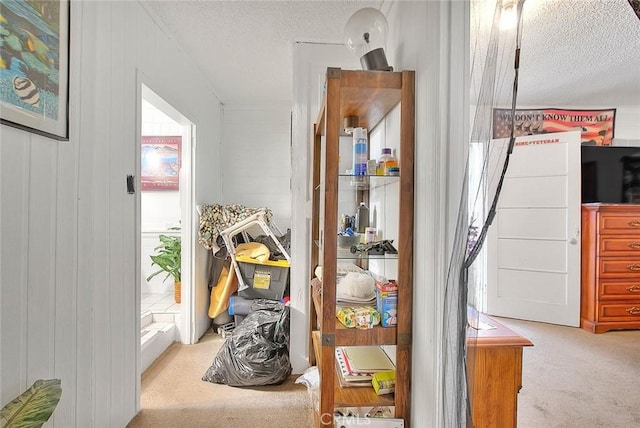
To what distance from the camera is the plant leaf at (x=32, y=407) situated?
93cm

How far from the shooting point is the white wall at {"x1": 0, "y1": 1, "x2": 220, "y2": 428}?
1121 mm

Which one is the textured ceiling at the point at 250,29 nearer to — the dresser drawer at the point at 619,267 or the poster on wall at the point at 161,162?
the poster on wall at the point at 161,162

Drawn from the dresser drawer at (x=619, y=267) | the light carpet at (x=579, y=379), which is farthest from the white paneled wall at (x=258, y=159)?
the dresser drawer at (x=619, y=267)

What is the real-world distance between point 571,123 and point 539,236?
130cm

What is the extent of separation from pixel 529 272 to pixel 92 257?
366 centimetres

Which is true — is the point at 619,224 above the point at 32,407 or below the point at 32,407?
above

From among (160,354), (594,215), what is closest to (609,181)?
(594,215)

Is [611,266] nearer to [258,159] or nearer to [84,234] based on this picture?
[258,159]

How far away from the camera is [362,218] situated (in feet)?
5.76

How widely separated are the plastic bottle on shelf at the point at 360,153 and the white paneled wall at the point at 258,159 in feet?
7.65

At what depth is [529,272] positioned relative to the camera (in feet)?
10.6

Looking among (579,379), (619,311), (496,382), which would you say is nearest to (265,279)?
(496,382)

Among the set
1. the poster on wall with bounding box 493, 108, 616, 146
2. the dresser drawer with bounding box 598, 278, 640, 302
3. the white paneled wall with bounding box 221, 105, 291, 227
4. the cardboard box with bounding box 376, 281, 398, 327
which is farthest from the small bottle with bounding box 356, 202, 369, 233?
the dresser drawer with bounding box 598, 278, 640, 302

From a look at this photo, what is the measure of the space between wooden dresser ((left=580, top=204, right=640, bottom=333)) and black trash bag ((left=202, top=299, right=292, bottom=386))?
2.96m
